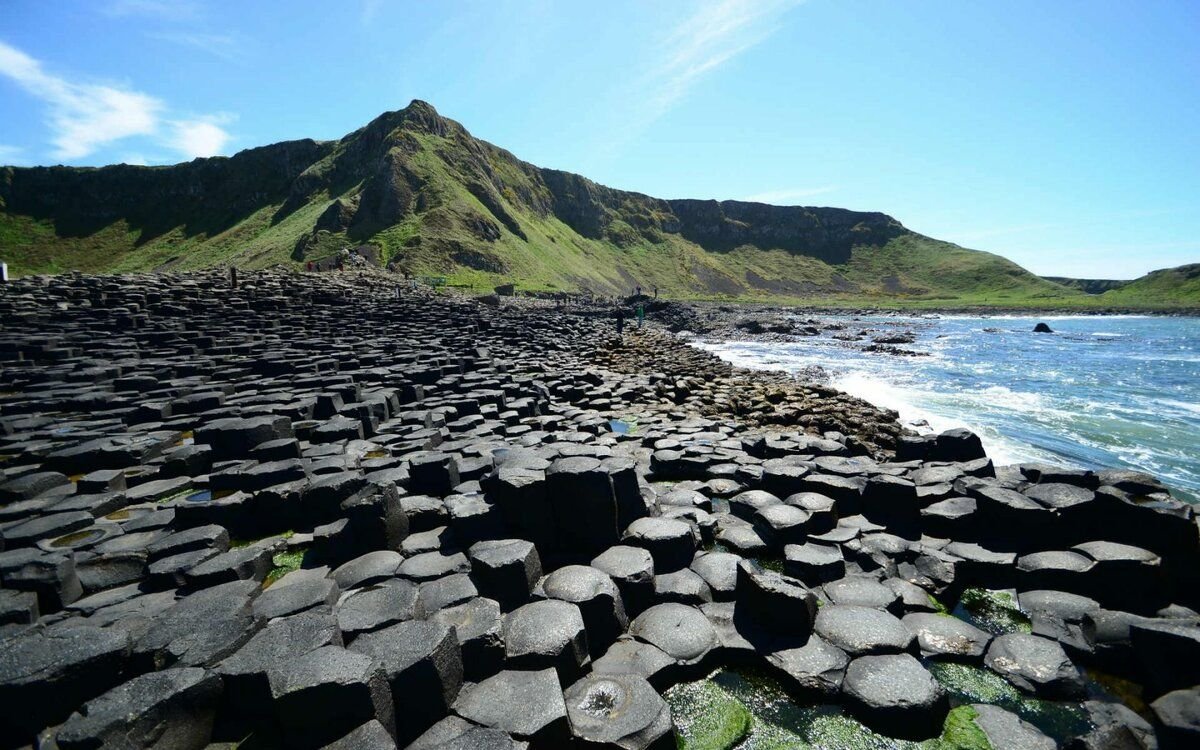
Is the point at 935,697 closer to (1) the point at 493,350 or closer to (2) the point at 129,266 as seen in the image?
(1) the point at 493,350

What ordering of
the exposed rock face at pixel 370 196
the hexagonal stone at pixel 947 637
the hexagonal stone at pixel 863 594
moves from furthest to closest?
the exposed rock face at pixel 370 196 < the hexagonal stone at pixel 863 594 < the hexagonal stone at pixel 947 637

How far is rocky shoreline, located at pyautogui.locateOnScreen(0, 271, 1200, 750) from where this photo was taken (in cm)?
296

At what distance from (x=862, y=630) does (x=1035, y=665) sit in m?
1.20

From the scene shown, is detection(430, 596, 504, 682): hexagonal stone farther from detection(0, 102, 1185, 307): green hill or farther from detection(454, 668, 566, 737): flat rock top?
detection(0, 102, 1185, 307): green hill

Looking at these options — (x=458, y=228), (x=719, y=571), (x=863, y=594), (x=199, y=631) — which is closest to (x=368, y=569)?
(x=199, y=631)

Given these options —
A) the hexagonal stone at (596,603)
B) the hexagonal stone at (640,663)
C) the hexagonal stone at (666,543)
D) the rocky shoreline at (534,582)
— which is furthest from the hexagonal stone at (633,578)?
the hexagonal stone at (640,663)

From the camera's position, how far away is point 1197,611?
14.6 feet

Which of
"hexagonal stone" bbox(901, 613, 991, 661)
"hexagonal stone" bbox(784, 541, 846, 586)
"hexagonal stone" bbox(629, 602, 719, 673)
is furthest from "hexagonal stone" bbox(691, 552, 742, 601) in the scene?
"hexagonal stone" bbox(901, 613, 991, 661)

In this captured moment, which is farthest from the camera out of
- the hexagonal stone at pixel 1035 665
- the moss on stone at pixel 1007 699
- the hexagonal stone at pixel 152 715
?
the hexagonal stone at pixel 1035 665

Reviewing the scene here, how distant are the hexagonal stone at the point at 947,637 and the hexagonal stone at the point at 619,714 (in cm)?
234

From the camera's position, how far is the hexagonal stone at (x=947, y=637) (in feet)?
12.8

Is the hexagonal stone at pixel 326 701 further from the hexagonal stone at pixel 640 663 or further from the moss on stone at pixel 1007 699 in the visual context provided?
the moss on stone at pixel 1007 699

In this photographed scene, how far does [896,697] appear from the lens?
130 inches

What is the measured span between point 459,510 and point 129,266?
110 m
